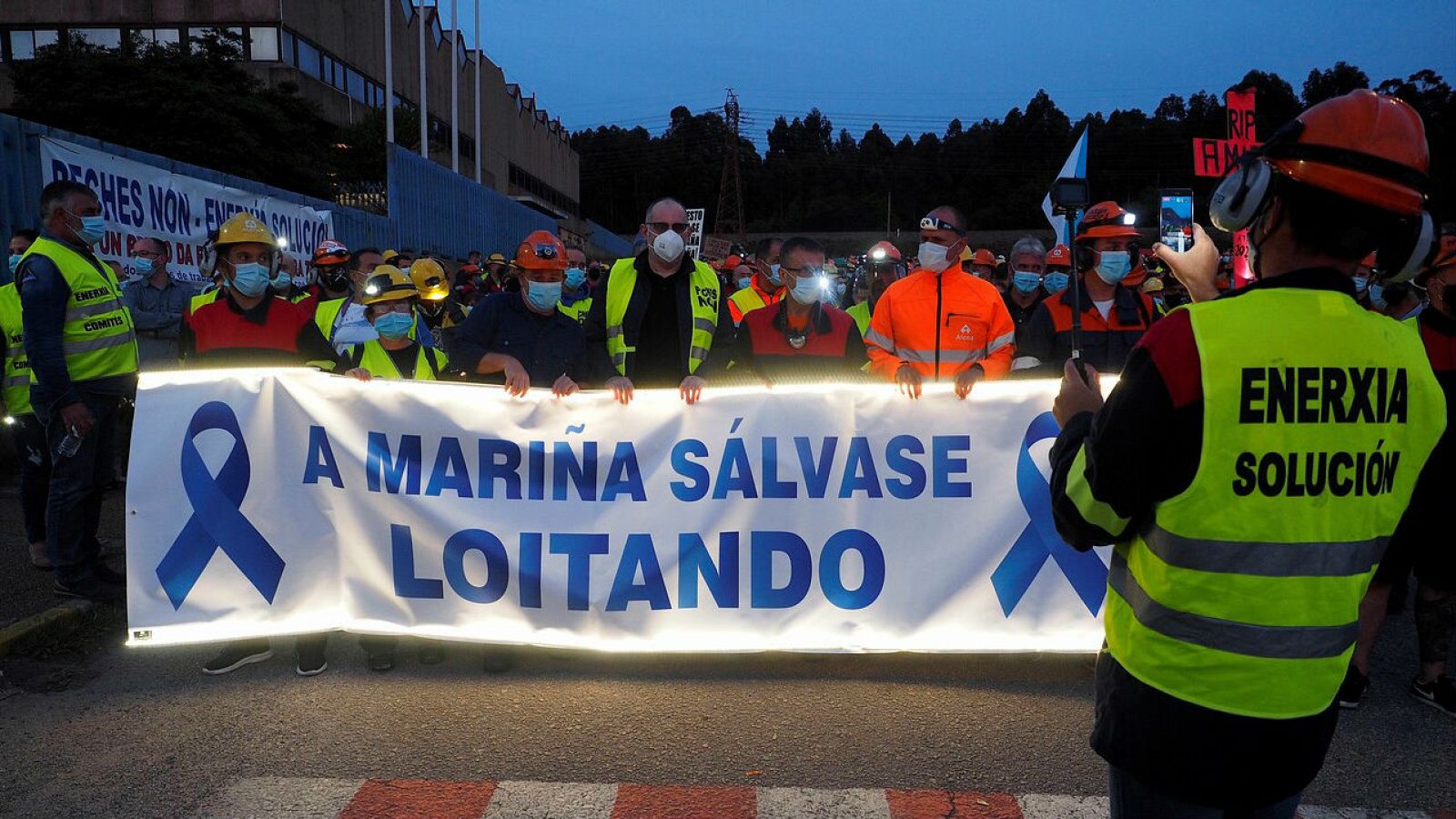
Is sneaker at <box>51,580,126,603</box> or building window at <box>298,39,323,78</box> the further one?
building window at <box>298,39,323,78</box>

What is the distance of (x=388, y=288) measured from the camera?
5.52 meters

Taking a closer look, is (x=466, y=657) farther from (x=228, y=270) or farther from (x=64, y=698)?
(x=228, y=270)

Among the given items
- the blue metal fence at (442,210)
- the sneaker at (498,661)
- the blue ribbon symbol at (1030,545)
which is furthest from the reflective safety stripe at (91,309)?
the blue metal fence at (442,210)

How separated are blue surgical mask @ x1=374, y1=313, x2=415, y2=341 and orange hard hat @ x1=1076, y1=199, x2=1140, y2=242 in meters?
3.54

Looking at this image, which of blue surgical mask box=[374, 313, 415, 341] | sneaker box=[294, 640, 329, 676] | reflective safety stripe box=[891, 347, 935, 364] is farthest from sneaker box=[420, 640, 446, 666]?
reflective safety stripe box=[891, 347, 935, 364]

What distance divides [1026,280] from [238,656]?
581 centimetres

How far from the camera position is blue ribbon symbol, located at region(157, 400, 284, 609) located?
14.3ft

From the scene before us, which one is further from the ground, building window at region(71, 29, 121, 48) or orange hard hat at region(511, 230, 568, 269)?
building window at region(71, 29, 121, 48)

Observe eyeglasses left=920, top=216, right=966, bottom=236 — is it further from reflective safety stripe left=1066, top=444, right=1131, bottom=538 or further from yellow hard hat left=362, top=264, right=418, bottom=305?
reflective safety stripe left=1066, top=444, right=1131, bottom=538

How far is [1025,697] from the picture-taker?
4.14m

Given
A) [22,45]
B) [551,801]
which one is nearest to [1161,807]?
[551,801]

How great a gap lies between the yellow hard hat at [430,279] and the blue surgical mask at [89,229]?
2.40 m

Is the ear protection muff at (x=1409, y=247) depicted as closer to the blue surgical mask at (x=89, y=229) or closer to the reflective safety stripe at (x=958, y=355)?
the reflective safety stripe at (x=958, y=355)

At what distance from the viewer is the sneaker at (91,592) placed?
5168 millimetres
